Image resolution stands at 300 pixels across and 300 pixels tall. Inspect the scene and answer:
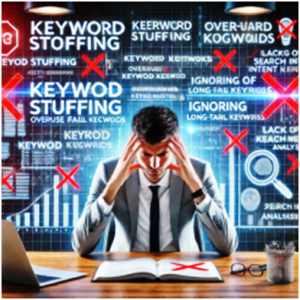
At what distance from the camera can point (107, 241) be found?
2838mm

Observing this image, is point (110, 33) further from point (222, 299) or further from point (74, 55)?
point (222, 299)

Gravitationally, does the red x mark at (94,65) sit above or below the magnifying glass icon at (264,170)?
above

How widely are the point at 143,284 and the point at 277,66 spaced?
10.8 ft

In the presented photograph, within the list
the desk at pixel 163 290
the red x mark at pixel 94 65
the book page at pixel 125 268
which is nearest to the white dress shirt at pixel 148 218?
the book page at pixel 125 268

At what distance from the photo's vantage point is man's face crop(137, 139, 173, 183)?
8.91ft

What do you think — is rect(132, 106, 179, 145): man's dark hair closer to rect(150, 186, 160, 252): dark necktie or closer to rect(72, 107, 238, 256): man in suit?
rect(72, 107, 238, 256): man in suit

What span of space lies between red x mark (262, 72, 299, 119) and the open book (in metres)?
2.73

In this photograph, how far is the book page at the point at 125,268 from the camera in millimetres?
1879

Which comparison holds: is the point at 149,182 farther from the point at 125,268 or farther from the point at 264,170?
the point at 264,170

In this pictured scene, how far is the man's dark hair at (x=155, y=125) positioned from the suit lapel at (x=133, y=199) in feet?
0.82

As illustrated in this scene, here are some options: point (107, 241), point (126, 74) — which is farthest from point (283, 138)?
point (107, 241)

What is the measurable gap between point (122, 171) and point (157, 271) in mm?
792

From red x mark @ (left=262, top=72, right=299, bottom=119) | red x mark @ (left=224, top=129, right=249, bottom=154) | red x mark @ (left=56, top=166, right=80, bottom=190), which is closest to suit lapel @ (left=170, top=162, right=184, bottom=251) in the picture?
red x mark @ (left=224, top=129, right=249, bottom=154)

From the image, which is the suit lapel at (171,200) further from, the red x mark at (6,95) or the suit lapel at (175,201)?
the red x mark at (6,95)
